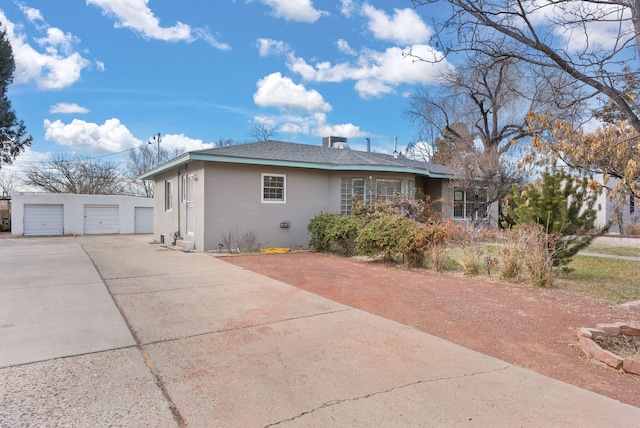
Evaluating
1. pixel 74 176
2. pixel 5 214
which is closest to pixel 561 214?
pixel 5 214

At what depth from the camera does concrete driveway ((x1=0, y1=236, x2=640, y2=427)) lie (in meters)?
2.75

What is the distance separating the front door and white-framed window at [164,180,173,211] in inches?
99.9

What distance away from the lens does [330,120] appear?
29.0 m

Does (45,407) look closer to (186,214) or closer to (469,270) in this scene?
(469,270)

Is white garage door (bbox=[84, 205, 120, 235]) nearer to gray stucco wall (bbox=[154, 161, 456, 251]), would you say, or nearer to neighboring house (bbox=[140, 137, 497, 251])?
neighboring house (bbox=[140, 137, 497, 251])

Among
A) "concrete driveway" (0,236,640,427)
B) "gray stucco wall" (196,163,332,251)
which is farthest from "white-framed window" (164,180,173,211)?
"concrete driveway" (0,236,640,427)

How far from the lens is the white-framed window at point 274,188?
1355cm

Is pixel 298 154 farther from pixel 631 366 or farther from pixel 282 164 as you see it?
pixel 631 366

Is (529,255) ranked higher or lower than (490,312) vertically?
higher

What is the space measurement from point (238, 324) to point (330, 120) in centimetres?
2561

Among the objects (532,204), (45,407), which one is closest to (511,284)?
(532,204)

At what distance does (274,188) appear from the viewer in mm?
13758

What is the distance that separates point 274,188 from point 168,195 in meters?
6.29

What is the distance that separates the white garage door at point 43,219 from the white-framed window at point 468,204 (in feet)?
76.5
